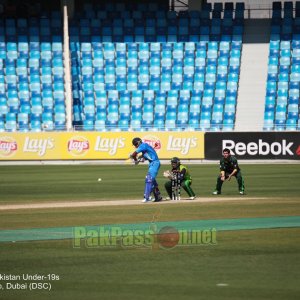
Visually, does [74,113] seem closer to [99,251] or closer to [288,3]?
[288,3]

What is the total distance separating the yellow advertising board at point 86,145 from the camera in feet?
134

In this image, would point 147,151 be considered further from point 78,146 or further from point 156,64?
point 156,64

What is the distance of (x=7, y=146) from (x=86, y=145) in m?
4.02

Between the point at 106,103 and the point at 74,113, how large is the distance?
198cm

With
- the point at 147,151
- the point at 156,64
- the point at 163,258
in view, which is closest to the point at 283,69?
the point at 156,64

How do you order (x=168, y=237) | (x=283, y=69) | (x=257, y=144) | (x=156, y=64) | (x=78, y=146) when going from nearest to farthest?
(x=168, y=237), (x=257, y=144), (x=78, y=146), (x=283, y=69), (x=156, y=64)

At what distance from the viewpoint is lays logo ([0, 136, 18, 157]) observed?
134 ft

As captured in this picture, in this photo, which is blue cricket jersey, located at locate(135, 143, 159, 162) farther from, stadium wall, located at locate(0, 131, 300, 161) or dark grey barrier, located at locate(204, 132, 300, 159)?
dark grey barrier, located at locate(204, 132, 300, 159)

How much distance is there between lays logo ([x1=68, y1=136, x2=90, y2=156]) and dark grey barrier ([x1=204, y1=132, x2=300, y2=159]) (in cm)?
615

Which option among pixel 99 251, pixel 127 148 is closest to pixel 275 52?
pixel 127 148

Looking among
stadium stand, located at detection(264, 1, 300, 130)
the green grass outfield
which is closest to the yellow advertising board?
stadium stand, located at detection(264, 1, 300, 130)

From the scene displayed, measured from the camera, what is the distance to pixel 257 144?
133 feet

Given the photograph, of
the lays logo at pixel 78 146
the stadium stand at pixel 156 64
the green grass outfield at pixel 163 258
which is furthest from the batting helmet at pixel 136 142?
the stadium stand at pixel 156 64

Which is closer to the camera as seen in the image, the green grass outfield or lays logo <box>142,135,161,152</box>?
the green grass outfield
